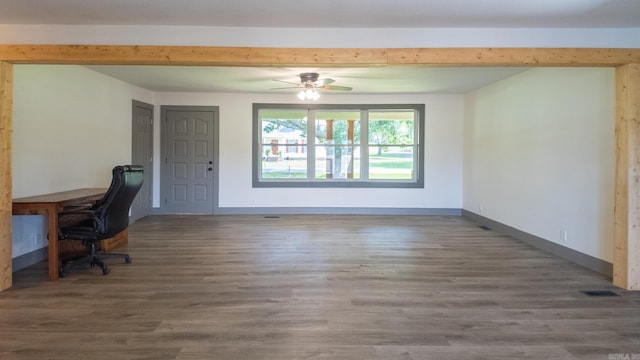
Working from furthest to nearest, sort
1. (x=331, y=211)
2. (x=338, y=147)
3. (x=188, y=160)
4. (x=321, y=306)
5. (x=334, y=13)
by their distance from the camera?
(x=338, y=147) → (x=331, y=211) → (x=188, y=160) → (x=334, y=13) → (x=321, y=306)

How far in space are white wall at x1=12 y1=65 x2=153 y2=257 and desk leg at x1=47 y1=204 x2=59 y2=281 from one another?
25.9 inches

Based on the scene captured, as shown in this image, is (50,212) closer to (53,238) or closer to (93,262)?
(53,238)

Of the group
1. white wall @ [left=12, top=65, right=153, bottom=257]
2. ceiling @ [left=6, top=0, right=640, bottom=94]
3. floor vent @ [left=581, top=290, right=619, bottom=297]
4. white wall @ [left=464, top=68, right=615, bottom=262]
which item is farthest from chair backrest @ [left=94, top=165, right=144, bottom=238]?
white wall @ [left=464, top=68, right=615, bottom=262]

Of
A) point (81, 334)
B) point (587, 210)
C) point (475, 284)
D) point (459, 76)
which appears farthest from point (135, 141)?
point (587, 210)

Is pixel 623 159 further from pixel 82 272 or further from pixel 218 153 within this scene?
pixel 218 153

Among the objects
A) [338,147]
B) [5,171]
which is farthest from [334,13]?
[338,147]

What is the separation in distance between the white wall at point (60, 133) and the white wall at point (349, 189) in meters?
1.89

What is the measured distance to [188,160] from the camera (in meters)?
7.97

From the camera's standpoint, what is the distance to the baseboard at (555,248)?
13.5 ft

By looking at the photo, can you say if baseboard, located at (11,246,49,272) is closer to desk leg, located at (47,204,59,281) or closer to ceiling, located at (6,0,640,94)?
desk leg, located at (47,204,59,281)

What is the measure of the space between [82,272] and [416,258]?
12.1ft

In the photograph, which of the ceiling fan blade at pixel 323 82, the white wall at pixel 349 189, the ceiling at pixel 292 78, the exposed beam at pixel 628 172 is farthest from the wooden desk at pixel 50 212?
the exposed beam at pixel 628 172

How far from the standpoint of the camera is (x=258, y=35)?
3.65 m

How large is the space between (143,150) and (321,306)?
18.6 feet
